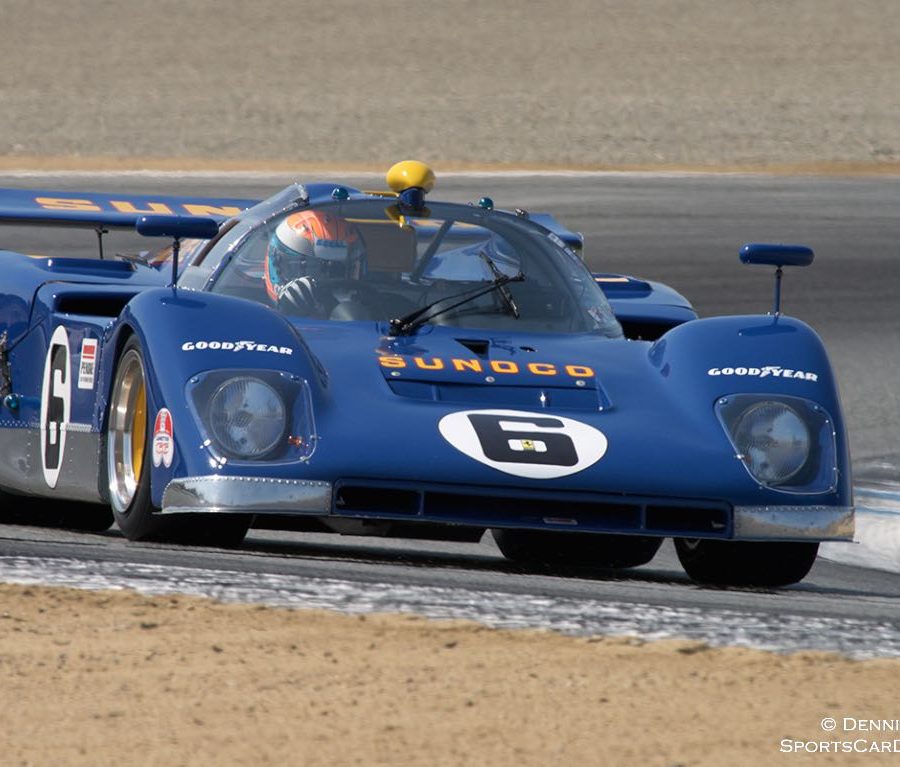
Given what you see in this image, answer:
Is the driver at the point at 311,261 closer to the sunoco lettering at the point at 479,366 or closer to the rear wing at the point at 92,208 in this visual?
the sunoco lettering at the point at 479,366

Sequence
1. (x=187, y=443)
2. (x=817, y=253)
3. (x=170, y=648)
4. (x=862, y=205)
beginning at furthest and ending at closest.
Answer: (x=862, y=205) < (x=817, y=253) < (x=187, y=443) < (x=170, y=648)

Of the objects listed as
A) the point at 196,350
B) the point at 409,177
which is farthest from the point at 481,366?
the point at 409,177

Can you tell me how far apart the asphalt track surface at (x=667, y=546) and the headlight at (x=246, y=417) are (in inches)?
12.6

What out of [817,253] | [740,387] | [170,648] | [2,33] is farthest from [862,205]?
[2,33]

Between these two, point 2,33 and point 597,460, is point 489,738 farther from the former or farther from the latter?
point 2,33

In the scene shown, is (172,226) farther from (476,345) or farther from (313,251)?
(476,345)

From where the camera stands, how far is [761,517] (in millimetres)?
Answer: 5609

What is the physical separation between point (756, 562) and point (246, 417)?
1.70 metres

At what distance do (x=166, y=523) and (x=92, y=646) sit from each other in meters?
1.44

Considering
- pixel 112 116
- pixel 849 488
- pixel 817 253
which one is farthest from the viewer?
pixel 112 116

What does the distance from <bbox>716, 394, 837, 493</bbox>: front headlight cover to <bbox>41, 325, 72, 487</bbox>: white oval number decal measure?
2200 millimetres

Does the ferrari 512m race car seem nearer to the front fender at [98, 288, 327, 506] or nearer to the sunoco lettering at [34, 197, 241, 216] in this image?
the front fender at [98, 288, 327, 506]

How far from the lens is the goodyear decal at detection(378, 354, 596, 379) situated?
583cm

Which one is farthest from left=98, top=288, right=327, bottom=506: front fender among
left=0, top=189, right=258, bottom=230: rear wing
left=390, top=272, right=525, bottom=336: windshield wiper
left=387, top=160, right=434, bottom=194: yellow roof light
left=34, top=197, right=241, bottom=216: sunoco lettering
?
left=34, top=197, right=241, bottom=216: sunoco lettering
